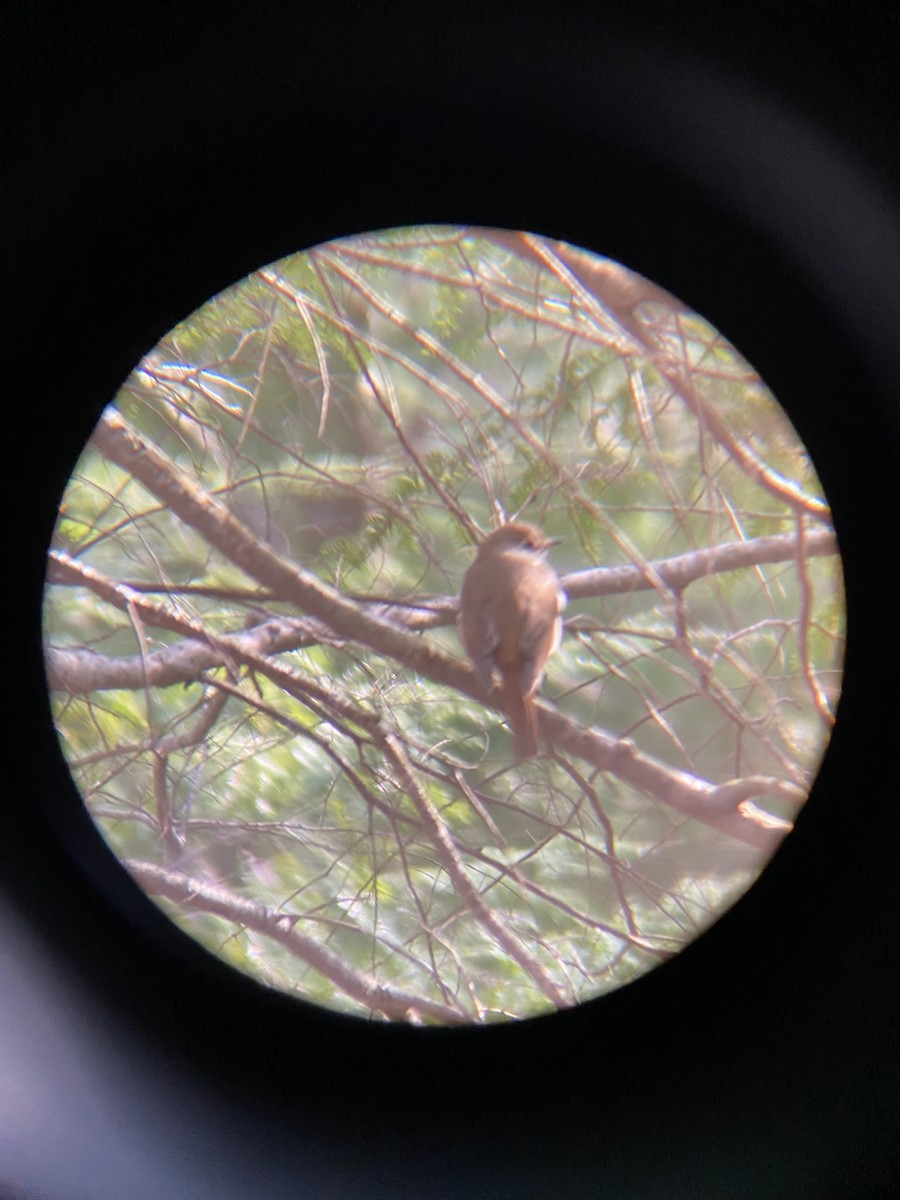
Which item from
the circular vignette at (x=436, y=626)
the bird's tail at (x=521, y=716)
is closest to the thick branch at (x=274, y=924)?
the circular vignette at (x=436, y=626)

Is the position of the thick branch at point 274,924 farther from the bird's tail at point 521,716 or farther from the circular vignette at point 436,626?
the bird's tail at point 521,716

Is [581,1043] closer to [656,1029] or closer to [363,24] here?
[656,1029]

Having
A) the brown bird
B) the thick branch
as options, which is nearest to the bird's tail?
the brown bird

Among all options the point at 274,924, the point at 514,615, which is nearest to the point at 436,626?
the point at 514,615

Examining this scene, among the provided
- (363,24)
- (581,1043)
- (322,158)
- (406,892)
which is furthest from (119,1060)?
(363,24)

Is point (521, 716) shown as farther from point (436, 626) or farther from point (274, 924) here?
point (274, 924)

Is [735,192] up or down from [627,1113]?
up
